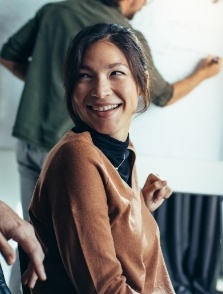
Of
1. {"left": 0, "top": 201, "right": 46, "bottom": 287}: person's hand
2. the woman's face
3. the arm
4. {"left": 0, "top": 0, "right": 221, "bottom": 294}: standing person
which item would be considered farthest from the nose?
{"left": 0, "top": 0, "right": 221, "bottom": 294}: standing person

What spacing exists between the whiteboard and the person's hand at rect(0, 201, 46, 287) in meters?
1.62

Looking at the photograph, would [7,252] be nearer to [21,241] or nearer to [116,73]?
[21,241]

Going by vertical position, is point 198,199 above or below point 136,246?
below

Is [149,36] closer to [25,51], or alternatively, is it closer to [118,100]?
[25,51]

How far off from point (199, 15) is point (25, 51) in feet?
2.45

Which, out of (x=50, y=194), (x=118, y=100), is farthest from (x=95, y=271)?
(x=118, y=100)

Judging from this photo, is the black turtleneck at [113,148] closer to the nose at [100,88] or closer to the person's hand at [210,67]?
the nose at [100,88]

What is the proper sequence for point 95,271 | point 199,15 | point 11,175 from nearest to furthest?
point 95,271 < point 199,15 < point 11,175

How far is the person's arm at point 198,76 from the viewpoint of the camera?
7.63ft

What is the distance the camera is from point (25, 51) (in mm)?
2193

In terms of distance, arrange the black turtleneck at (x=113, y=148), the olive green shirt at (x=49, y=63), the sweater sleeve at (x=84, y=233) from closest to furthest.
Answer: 1. the sweater sleeve at (x=84, y=233)
2. the black turtleneck at (x=113, y=148)
3. the olive green shirt at (x=49, y=63)

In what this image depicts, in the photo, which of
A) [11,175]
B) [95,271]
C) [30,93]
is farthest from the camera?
[11,175]

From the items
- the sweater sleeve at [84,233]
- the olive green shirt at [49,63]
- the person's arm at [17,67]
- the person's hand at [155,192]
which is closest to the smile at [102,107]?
the sweater sleeve at [84,233]

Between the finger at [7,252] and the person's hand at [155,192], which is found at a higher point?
the finger at [7,252]
